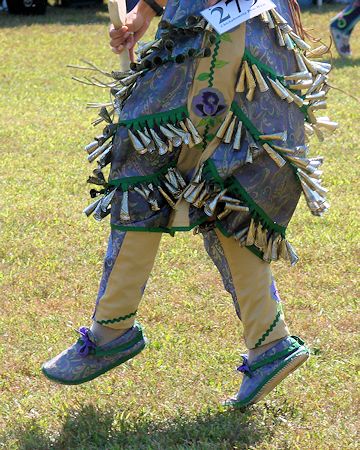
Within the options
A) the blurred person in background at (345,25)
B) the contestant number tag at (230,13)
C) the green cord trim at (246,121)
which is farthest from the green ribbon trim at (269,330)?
the blurred person in background at (345,25)

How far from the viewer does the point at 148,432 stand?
9.46 feet

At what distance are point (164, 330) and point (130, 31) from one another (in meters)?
1.16

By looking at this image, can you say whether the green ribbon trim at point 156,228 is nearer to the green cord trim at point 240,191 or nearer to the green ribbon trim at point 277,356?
the green cord trim at point 240,191

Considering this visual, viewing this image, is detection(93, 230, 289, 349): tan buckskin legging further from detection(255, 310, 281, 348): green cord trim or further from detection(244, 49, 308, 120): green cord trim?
detection(244, 49, 308, 120): green cord trim

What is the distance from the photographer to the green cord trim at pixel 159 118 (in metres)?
2.71

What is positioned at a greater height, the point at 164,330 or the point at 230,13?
the point at 230,13

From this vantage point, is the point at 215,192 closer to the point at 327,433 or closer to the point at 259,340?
the point at 259,340

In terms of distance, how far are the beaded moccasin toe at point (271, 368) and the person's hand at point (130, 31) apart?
1015 mm

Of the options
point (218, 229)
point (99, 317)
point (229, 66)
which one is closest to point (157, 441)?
point (99, 317)

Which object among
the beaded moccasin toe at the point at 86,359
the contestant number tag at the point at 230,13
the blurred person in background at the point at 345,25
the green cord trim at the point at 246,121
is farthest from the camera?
the blurred person in background at the point at 345,25

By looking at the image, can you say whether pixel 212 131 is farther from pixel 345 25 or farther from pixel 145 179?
pixel 345 25

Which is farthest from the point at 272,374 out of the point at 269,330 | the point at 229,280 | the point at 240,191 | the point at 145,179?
the point at 145,179

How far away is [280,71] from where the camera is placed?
2.74 meters

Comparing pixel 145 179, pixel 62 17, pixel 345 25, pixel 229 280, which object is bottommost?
pixel 62 17
